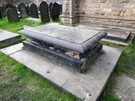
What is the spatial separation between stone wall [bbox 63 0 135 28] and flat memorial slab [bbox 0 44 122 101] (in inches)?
86.3

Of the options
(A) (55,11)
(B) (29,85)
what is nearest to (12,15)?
(A) (55,11)

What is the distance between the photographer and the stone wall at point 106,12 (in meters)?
4.25

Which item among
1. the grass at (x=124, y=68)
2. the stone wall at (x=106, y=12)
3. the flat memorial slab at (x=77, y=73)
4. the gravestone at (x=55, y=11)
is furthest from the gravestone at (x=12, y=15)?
the grass at (x=124, y=68)

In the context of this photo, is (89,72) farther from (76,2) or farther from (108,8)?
(76,2)

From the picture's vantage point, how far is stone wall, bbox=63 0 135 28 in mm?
4245

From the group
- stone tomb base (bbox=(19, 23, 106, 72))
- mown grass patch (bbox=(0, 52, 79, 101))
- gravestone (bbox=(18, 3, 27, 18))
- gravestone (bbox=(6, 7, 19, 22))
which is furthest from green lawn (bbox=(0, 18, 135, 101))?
gravestone (bbox=(18, 3, 27, 18))

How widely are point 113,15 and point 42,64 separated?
3804 millimetres

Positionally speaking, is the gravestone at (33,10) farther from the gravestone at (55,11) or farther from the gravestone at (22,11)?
the gravestone at (55,11)

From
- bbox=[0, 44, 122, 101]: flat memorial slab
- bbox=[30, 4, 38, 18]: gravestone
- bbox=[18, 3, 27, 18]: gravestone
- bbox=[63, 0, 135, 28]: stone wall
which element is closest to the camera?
bbox=[0, 44, 122, 101]: flat memorial slab

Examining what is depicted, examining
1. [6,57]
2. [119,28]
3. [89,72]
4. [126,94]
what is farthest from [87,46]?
[119,28]

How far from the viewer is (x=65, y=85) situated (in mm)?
1856

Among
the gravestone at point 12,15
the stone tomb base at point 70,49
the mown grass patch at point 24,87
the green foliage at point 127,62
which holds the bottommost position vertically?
the mown grass patch at point 24,87

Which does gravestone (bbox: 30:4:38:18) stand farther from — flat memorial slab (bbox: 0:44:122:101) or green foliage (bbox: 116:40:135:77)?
green foliage (bbox: 116:40:135:77)

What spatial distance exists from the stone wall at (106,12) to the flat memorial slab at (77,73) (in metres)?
2.19
